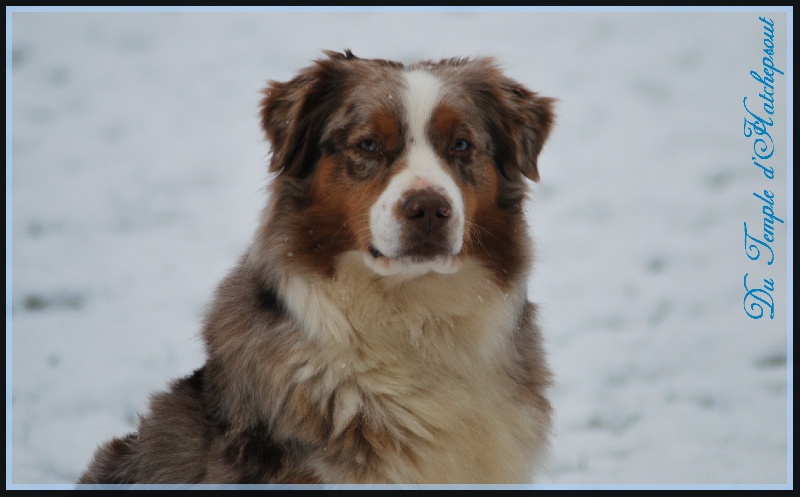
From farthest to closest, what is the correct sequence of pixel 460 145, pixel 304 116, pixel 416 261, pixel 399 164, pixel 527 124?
pixel 527 124
pixel 304 116
pixel 460 145
pixel 399 164
pixel 416 261

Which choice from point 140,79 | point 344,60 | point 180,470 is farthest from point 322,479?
point 140,79

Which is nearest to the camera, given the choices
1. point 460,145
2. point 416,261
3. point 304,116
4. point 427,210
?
point 427,210

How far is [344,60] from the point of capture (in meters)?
4.71

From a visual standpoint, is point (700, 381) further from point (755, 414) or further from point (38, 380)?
point (38, 380)

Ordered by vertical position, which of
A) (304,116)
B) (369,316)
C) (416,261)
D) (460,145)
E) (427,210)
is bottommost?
(369,316)

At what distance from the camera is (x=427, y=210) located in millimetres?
4016

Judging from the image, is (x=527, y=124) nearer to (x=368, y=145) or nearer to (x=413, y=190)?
(x=368, y=145)

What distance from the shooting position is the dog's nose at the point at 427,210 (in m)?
4.02

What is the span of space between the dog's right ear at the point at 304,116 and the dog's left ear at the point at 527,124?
33.8 inches

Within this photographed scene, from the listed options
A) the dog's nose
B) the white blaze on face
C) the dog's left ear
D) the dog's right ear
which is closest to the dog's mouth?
the white blaze on face

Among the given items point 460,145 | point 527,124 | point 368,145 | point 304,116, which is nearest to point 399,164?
point 368,145

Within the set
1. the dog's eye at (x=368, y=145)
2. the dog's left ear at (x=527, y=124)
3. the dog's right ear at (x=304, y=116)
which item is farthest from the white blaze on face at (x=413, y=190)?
the dog's left ear at (x=527, y=124)

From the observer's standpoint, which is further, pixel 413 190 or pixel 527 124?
pixel 527 124

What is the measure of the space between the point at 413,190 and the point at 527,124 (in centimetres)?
105
